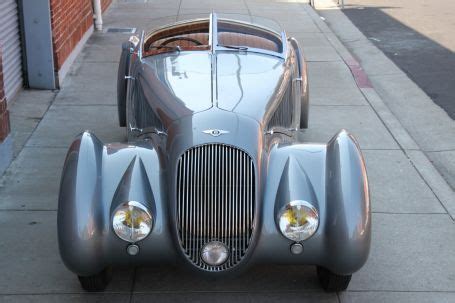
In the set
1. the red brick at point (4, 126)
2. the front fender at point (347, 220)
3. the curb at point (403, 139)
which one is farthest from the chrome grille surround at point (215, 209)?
the red brick at point (4, 126)

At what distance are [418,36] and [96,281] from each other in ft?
36.0

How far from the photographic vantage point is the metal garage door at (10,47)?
943cm

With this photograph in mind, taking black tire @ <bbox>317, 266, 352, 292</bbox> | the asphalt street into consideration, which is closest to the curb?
the asphalt street

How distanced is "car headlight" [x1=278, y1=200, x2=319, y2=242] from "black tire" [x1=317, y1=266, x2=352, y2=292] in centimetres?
51

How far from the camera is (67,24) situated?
1141 centimetres

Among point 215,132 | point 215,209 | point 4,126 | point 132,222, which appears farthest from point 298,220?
point 4,126

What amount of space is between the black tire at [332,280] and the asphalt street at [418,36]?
494cm

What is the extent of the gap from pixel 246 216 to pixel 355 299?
106 cm

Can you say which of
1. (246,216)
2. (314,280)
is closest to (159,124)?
(246,216)

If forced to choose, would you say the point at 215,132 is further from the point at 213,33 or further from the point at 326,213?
the point at 213,33

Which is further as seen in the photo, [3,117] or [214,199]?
[3,117]

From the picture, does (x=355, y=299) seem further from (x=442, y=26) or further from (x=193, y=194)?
(x=442, y=26)

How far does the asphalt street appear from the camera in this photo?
11469 mm

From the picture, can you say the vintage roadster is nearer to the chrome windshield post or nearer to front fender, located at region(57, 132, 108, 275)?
front fender, located at region(57, 132, 108, 275)
